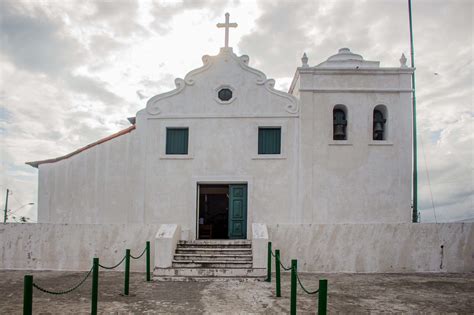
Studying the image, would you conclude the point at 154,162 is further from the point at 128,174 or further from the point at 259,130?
the point at 259,130

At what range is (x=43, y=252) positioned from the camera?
13891mm

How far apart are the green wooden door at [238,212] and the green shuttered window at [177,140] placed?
7.78 ft

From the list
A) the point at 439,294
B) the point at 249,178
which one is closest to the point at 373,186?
the point at 249,178

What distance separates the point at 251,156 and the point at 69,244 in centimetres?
700

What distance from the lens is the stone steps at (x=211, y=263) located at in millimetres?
12180

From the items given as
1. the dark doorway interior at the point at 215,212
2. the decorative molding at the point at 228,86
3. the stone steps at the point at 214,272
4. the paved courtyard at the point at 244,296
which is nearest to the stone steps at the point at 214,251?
the stone steps at the point at 214,272

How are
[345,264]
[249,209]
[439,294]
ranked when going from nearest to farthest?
[439,294] → [345,264] → [249,209]

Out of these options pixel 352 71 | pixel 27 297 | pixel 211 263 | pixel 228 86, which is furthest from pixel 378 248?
pixel 27 297

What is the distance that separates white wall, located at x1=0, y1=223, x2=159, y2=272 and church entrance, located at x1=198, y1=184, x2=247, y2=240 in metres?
3.36

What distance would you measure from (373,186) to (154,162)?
8.30 meters

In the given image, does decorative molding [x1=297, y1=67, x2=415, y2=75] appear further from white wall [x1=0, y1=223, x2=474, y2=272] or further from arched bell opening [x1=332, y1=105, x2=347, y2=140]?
white wall [x1=0, y1=223, x2=474, y2=272]

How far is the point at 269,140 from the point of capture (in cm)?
1631

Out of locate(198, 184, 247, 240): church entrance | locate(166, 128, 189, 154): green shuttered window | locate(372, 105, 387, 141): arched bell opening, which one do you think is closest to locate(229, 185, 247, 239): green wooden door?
locate(198, 184, 247, 240): church entrance

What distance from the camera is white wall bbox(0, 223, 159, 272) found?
45.2 ft
